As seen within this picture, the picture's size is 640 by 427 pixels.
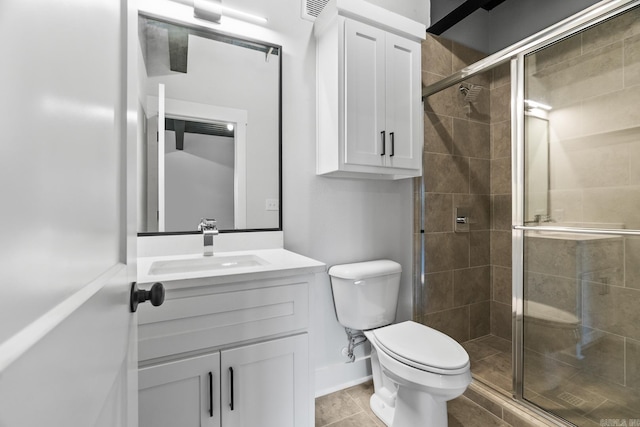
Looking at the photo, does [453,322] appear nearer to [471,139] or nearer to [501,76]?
[471,139]

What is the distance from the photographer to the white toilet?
3.84ft

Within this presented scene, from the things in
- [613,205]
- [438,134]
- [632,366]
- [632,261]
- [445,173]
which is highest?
[438,134]

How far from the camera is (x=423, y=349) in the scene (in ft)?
4.16

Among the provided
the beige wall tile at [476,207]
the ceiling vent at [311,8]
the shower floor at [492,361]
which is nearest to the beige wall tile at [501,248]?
the beige wall tile at [476,207]

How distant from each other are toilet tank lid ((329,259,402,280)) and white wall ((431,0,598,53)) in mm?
1713

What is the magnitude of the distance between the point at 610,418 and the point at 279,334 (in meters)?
1.51

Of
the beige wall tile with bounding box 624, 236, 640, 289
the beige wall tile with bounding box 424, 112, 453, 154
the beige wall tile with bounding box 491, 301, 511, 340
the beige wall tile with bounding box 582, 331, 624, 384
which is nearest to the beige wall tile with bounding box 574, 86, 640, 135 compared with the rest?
the beige wall tile with bounding box 624, 236, 640, 289

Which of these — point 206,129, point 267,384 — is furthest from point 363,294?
point 206,129

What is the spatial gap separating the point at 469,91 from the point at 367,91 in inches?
43.0

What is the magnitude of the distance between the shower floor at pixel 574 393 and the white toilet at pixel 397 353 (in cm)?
57

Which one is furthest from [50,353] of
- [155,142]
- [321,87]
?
[321,87]

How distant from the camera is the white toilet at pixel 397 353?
1.17 meters

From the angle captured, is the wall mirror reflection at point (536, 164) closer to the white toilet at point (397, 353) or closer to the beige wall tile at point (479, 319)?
the white toilet at point (397, 353)

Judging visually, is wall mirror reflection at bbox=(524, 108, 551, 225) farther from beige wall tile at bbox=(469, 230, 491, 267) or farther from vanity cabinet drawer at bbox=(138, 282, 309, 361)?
vanity cabinet drawer at bbox=(138, 282, 309, 361)
